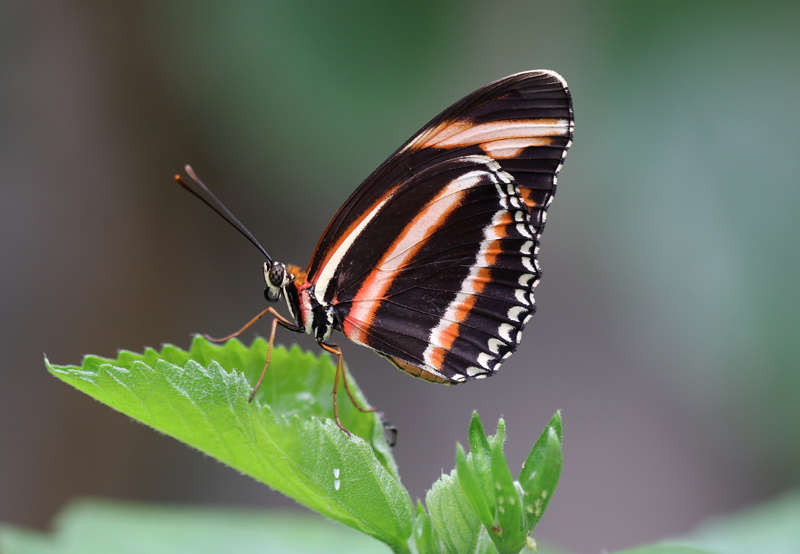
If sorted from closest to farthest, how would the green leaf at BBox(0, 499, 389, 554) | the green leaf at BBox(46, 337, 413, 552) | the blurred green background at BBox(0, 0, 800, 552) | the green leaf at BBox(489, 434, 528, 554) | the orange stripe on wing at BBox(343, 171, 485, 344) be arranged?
1. the green leaf at BBox(489, 434, 528, 554)
2. the green leaf at BBox(46, 337, 413, 552)
3. the green leaf at BBox(0, 499, 389, 554)
4. the orange stripe on wing at BBox(343, 171, 485, 344)
5. the blurred green background at BBox(0, 0, 800, 552)

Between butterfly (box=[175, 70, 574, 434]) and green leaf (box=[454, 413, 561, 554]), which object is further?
butterfly (box=[175, 70, 574, 434])

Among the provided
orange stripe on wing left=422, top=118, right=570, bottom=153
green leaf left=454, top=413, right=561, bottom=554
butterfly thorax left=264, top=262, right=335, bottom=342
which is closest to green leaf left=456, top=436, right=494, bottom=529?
green leaf left=454, top=413, right=561, bottom=554

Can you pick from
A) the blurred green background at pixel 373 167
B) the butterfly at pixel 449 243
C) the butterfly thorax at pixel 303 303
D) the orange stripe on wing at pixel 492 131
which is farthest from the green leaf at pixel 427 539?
the blurred green background at pixel 373 167

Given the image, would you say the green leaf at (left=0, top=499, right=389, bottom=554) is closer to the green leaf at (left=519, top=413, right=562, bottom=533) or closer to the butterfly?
the butterfly

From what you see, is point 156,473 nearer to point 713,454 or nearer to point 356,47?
point 356,47

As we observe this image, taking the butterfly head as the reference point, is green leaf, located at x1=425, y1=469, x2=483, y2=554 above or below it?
below

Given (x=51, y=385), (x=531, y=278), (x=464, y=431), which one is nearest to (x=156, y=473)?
(x=51, y=385)
